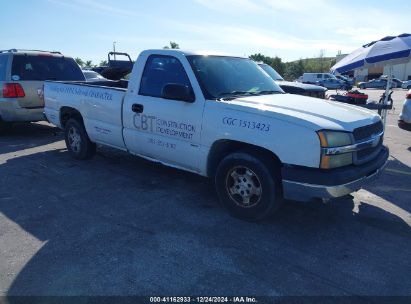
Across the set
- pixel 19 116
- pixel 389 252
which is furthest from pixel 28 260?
pixel 19 116

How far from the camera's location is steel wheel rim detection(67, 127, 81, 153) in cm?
664

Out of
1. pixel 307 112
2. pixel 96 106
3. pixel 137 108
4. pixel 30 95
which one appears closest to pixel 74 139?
pixel 96 106

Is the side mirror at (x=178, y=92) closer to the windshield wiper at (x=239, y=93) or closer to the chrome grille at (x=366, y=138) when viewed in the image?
the windshield wiper at (x=239, y=93)

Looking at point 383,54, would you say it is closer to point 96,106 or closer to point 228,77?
point 228,77

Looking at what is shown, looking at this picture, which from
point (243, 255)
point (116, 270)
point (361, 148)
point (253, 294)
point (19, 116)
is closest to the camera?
point (253, 294)

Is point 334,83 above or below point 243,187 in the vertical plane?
above

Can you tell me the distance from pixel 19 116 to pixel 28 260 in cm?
589

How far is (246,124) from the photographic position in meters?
3.93

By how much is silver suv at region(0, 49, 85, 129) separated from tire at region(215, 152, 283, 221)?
5.94 meters

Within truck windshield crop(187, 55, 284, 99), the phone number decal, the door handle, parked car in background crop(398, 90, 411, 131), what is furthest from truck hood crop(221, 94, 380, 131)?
parked car in background crop(398, 90, 411, 131)

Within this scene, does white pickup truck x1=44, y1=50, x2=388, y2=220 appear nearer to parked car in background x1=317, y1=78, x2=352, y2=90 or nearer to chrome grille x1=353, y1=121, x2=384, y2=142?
chrome grille x1=353, y1=121, x2=384, y2=142

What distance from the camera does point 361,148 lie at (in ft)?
12.7

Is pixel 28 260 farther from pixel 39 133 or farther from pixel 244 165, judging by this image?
pixel 39 133

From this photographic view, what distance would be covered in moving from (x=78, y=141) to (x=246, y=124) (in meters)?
3.87
